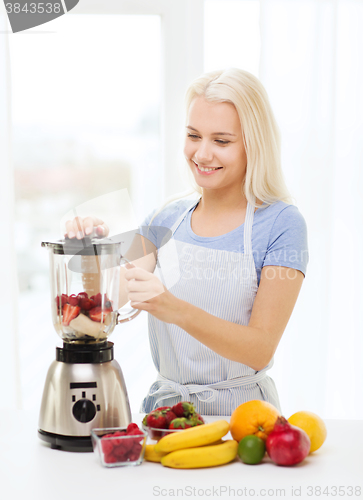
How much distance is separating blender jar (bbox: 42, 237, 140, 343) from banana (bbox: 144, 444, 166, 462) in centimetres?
23

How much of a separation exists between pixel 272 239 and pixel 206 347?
13.1 inches

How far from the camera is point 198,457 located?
92cm

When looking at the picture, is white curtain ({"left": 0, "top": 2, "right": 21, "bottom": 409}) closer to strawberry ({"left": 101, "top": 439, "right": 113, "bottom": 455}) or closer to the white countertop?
the white countertop

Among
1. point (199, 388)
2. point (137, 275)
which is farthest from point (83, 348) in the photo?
point (199, 388)

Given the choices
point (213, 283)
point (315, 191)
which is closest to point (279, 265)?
point (213, 283)

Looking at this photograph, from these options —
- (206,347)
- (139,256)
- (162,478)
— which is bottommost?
(162,478)

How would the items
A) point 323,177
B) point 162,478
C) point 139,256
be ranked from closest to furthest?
point 162,478 → point 139,256 → point 323,177

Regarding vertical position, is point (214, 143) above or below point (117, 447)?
above

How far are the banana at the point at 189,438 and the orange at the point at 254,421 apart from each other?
0.20 ft

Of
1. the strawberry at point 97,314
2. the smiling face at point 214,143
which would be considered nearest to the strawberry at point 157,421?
the strawberry at point 97,314

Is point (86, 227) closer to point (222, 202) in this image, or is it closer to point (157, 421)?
point (157, 421)

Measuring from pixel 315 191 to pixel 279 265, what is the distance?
90 centimetres

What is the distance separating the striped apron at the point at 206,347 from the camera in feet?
4.49

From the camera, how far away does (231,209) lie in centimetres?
151
